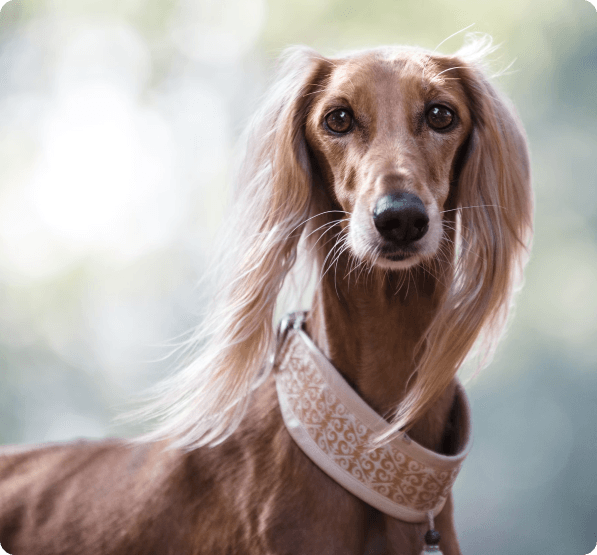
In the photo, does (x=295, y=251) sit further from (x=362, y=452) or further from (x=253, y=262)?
(x=362, y=452)

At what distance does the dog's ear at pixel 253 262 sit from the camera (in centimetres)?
112

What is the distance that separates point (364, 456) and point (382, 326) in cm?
25

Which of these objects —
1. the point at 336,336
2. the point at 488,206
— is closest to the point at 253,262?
the point at 336,336

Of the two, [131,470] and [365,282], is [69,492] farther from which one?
[365,282]

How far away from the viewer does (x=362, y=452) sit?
3.38 feet

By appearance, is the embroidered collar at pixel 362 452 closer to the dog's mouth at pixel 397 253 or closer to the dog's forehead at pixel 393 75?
the dog's mouth at pixel 397 253

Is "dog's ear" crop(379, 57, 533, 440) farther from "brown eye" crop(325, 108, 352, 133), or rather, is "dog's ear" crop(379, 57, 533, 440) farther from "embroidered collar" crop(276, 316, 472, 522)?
"brown eye" crop(325, 108, 352, 133)

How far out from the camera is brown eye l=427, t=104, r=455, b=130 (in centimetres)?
103

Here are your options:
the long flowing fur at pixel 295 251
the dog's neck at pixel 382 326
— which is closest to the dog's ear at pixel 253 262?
the long flowing fur at pixel 295 251

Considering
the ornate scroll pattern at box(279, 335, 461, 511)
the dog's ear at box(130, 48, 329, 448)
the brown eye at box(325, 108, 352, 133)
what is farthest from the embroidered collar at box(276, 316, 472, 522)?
the brown eye at box(325, 108, 352, 133)

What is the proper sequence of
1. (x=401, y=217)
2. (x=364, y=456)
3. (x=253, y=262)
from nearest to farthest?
(x=401, y=217)
(x=364, y=456)
(x=253, y=262)

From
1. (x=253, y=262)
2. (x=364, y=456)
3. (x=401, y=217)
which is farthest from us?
Result: (x=253, y=262)

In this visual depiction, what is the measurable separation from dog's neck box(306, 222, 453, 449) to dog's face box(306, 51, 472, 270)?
10cm

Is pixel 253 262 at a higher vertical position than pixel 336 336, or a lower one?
higher
